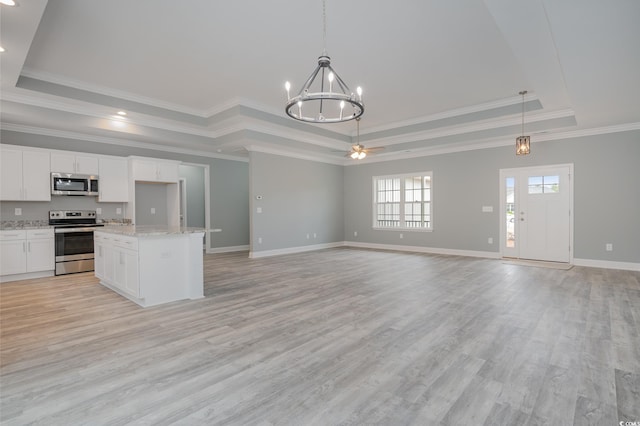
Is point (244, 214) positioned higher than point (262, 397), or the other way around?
point (244, 214)

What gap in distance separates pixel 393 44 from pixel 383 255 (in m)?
5.08

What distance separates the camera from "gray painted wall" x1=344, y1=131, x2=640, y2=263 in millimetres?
5953

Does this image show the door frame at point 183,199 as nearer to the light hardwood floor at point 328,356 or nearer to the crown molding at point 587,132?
the light hardwood floor at point 328,356

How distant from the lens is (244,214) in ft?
30.9

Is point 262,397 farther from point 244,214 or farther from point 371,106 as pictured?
point 244,214

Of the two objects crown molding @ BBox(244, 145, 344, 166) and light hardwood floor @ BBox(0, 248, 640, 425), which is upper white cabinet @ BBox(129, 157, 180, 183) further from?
light hardwood floor @ BBox(0, 248, 640, 425)

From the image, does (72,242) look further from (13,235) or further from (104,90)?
(104,90)

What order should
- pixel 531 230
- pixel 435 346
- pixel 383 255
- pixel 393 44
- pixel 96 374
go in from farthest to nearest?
pixel 383 255
pixel 531 230
pixel 393 44
pixel 435 346
pixel 96 374

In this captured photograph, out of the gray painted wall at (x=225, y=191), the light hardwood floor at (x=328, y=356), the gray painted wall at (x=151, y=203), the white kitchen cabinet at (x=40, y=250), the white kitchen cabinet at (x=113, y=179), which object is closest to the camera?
the light hardwood floor at (x=328, y=356)

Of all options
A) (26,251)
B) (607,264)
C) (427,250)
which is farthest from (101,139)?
(607,264)

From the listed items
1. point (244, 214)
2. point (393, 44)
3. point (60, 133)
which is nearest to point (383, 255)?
point (244, 214)

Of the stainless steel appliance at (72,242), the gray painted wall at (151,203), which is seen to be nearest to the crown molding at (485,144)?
the gray painted wall at (151,203)

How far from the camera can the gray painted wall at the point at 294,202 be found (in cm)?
789

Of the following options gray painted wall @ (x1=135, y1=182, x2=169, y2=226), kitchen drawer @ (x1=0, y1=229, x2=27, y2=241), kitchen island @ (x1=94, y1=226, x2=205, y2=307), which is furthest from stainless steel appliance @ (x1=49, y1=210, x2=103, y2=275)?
kitchen island @ (x1=94, y1=226, x2=205, y2=307)
